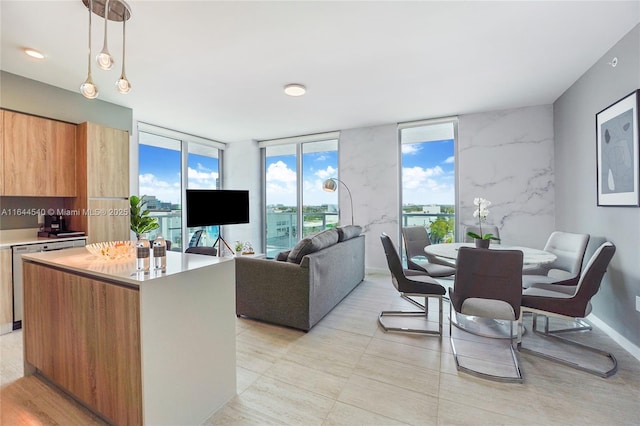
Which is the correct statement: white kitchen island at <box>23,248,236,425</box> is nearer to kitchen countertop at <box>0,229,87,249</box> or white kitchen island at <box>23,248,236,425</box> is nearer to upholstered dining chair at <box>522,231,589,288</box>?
kitchen countertop at <box>0,229,87,249</box>

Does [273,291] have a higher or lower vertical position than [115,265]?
lower

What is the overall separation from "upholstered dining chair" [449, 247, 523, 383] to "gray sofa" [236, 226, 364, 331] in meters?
1.22

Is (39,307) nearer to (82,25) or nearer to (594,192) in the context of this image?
(82,25)

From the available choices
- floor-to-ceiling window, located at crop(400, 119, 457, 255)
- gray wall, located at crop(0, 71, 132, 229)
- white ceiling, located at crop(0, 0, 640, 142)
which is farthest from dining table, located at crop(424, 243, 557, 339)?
gray wall, located at crop(0, 71, 132, 229)

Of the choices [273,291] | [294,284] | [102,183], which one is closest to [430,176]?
[294,284]

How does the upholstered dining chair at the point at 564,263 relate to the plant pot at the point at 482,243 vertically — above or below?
below

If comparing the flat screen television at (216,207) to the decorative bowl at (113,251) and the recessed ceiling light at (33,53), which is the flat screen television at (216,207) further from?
the decorative bowl at (113,251)

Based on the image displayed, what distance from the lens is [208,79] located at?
2.96 meters

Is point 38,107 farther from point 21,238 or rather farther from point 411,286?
point 411,286

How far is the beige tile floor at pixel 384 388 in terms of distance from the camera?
60.6 inches

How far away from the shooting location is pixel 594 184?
2.73 meters

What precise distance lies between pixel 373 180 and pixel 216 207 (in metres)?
2.77

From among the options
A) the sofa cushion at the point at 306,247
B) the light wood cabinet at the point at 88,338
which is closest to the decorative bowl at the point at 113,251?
the light wood cabinet at the point at 88,338

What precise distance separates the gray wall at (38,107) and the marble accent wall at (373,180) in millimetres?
3704
